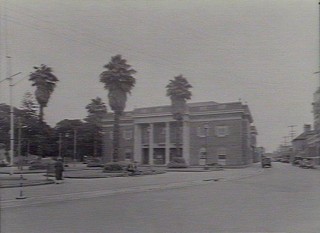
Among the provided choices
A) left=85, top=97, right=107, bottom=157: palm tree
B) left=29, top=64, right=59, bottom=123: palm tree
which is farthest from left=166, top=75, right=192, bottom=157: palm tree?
left=29, top=64, right=59, bottom=123: palm tree

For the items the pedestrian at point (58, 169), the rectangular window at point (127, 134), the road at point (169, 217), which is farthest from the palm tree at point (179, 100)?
the pedestrian at point (58, 169)

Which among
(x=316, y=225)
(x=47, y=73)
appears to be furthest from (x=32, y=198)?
(x=316, y=225)

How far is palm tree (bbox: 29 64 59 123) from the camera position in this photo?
1825 centimetres

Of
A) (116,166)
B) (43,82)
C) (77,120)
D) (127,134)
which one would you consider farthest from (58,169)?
→ (116,166)

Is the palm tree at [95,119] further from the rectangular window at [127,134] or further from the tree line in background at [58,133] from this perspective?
the rectangular window at [127,134]

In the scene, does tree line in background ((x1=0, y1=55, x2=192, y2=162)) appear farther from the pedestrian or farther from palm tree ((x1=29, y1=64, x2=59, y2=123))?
the pedestrian

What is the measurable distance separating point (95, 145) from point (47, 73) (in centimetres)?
370

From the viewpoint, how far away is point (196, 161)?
1829 inches

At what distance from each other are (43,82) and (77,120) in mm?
4481

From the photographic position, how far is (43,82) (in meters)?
20.2

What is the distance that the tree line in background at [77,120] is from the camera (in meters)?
17.6

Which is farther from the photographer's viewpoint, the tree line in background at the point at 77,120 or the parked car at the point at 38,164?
the parked car at the point at 38,164

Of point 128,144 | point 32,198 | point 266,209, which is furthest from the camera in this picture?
point 128,144

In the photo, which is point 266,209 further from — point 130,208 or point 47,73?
point 47,73
